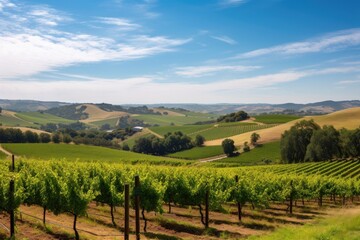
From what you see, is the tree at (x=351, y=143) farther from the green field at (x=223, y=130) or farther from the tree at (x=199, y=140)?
the green field at (x=223, y=130)

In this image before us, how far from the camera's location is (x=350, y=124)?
13762 centimetres

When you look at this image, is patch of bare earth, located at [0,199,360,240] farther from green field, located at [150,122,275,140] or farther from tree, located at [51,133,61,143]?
green field, located at [150,122,275,140]

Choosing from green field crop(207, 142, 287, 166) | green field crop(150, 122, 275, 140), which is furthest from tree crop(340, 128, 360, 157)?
green field crop(150, 122, 275, 140)

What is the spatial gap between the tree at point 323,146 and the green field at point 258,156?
1183cm

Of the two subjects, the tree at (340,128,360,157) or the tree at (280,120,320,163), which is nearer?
the tree at (340,128,360,157)

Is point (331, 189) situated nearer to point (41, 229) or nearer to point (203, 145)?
point (41, 229)

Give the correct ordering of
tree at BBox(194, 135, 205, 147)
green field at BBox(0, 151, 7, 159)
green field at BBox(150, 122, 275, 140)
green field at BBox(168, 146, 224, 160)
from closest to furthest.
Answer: green field at BBox(0, 151, 7, 159) < green field at BBox(168, 146, 224, 160) < tree at BBox(194, 135, 205, 147) < green field at BBox(150, 122, 275, 140)

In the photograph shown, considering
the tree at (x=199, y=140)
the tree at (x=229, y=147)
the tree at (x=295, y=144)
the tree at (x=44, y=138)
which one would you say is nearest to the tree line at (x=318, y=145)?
the tree at (x=295, y=144)

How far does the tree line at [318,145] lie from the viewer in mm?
102375

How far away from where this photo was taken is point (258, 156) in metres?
116

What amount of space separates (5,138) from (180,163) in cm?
6772

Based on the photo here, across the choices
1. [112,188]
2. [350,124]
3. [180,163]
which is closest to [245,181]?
[112,188]

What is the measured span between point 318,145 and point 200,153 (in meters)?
45.9

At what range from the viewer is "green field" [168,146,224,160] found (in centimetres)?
12733
